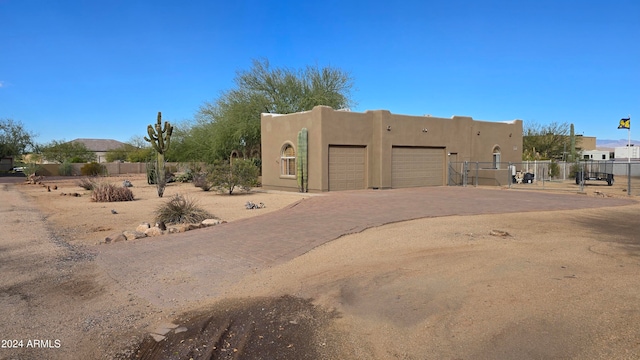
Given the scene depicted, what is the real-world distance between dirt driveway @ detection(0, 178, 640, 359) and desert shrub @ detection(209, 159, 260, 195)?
12.3 m

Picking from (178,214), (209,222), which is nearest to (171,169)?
(178,214)

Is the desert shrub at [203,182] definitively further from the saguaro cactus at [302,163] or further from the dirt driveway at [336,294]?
the dirt driveway at [336,294]

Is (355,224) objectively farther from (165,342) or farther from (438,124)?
(438,124)

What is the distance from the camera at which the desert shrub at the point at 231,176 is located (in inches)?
904

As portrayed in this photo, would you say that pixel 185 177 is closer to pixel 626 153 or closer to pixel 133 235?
pixel 133 235

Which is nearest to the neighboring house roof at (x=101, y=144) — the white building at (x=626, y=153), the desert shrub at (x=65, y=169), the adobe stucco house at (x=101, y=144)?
the adobe stucco house at (x=101, y=144)

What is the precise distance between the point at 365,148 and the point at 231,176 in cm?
762

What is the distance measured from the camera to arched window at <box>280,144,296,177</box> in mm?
25100

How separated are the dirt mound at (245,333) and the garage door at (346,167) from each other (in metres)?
18.1

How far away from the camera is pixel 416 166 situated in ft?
88.7

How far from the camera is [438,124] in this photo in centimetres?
2777

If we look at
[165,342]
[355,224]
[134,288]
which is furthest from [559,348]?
[355,224]

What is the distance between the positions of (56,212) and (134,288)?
1159 cm

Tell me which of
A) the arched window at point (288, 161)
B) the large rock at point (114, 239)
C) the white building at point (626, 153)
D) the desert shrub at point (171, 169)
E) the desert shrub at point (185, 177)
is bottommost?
the large rock at point (114, 239)
